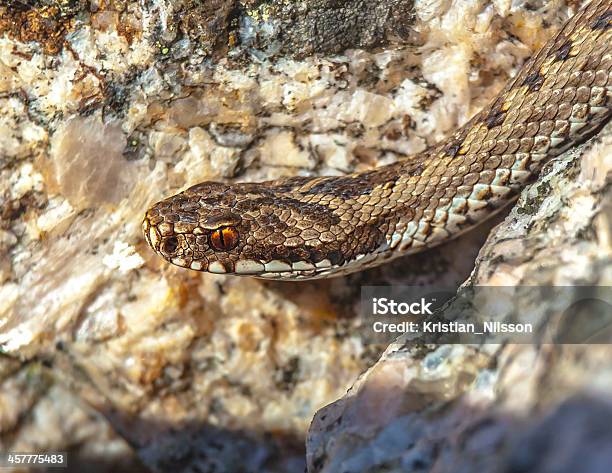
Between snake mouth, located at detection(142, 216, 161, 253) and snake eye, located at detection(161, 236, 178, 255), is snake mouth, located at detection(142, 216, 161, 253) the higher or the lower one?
the higher one

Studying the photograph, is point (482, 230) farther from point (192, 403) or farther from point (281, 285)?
point (192, 403)

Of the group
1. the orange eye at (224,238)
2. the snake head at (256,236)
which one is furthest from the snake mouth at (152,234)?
the orange eye at (224,238)

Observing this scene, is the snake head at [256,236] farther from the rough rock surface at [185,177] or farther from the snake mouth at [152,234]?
the rough rock surface at [185,177]

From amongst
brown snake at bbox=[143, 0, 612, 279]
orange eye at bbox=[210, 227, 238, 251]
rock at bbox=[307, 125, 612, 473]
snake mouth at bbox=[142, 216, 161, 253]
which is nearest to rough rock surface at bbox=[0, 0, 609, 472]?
brown snake at bbox=[143, 0, 612, 279]

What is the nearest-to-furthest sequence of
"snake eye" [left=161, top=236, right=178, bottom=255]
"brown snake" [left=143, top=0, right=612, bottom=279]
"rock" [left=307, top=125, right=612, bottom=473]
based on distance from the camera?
"rock" [left=307, top=125, right=612, bottom=473]
"brown snake" [left=143, top=0, right=612, bottom=279]
"snake eye" [left=161, top=236, right=178, bottom=255]

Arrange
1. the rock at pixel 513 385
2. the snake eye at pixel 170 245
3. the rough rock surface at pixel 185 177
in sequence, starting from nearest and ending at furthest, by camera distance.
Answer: the rock at pixel 513 385
the snake eye at pixel 170 245
the rough rock surface at pixel 185 177

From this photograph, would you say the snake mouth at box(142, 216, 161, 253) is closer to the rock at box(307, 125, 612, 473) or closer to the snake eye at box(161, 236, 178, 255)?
the snake eye at box(161, 236, 178, 255)

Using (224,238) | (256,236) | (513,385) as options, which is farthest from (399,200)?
(513,385)

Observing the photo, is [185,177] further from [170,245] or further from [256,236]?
[256,236]

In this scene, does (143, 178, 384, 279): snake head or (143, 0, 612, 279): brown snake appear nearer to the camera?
(143, 0, 612, 279): brown snake

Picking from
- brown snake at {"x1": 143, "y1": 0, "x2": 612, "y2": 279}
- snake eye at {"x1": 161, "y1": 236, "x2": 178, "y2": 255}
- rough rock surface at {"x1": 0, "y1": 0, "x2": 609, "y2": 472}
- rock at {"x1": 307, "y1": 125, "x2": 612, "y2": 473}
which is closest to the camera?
rock at {"x1": 307, "y1": 125, "x2": 612, "y2": 473}

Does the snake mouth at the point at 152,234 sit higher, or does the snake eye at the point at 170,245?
the snake mouth at the point at 152,234
